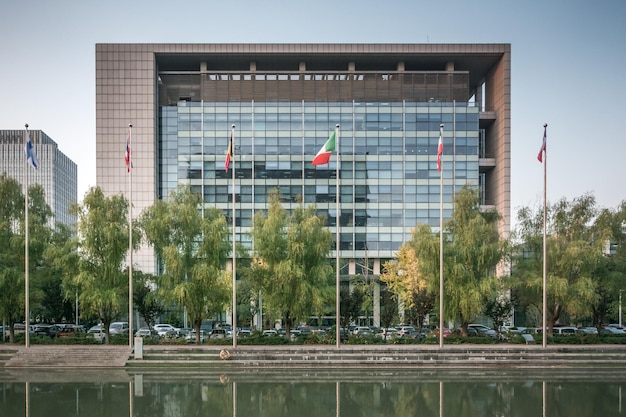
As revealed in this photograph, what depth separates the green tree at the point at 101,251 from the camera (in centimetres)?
3712

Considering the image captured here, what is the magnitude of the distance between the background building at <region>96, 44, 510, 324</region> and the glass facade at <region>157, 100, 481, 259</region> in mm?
118

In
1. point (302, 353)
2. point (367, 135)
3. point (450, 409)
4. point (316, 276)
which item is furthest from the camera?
point (367, 135)

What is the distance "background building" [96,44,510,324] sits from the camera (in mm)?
60406

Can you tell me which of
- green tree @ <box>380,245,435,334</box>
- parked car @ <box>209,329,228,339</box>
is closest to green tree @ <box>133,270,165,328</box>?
parked car @ <box>209,329,228,339</box>

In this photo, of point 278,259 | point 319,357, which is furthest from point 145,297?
point 319,357

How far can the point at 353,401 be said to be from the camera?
2438 cm

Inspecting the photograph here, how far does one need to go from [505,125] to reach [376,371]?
41.0 meters

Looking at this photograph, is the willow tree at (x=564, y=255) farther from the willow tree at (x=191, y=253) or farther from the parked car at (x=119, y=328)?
the parked car at (x=119, y=328)

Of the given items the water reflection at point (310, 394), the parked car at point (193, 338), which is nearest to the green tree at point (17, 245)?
the water reflection at point (310, 394)

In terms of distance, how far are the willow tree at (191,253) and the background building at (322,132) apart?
819 inches

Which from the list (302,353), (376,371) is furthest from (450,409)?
(302,353)

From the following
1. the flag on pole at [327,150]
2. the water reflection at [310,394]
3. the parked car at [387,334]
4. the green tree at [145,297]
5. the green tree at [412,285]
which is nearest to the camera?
the water reflection at [310,394]

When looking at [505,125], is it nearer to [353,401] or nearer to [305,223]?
[305,223]

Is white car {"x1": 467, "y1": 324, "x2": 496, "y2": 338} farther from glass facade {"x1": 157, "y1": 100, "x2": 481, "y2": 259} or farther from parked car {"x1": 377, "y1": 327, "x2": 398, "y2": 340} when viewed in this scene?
glass facade {"x1": 157, "y1": 100, "x2": 481, "y2": 259}
